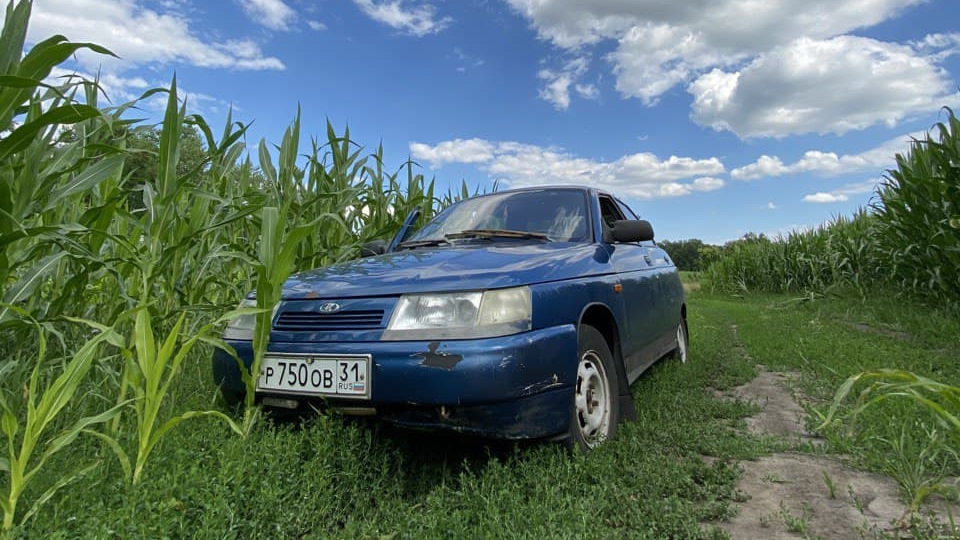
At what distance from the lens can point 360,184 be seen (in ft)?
13.9

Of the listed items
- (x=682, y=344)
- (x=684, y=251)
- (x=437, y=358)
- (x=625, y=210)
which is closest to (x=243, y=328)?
(x=437, y=358)

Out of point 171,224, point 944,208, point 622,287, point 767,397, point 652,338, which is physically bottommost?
point 767,397

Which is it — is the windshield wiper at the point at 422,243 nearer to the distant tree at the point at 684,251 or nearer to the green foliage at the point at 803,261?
the green foliage at the point at 803,261

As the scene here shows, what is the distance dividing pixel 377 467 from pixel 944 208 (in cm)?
646

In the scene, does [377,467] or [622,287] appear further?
[622,287]

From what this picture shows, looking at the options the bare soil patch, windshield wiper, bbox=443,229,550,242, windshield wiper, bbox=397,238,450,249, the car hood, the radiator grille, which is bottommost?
the bare soil patch

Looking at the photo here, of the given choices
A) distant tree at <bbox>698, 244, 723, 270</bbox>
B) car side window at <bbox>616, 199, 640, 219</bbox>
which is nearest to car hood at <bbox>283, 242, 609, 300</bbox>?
car side window at <bbox>616, 199, 640, 219</bbox>

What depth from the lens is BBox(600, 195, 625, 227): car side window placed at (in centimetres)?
385

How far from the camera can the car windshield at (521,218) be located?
10.4 feet

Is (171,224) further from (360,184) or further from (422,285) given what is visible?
(360,184)

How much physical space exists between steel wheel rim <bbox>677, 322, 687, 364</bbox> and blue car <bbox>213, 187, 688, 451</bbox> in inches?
82.5

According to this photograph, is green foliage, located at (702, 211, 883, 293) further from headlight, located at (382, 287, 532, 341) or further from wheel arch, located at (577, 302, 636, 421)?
headlight, located at (382, 287, 532, 341)

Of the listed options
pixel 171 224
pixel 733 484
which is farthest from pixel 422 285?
pixel 733 484

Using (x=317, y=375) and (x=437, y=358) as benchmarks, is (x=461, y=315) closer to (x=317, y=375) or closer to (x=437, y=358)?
(x=437, y=358)
